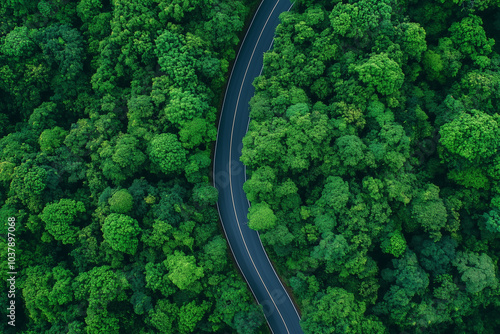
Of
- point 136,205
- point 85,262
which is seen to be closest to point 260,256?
point 136,205

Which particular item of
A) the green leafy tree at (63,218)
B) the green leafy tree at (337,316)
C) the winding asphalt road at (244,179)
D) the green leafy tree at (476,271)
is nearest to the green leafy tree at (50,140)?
the green leafy tree at (63,218)

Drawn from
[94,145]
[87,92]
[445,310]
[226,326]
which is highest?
[87,92]

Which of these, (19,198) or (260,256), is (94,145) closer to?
(19,198)

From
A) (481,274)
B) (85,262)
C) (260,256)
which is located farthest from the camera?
(260,256)

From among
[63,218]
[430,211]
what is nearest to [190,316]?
[63,218]

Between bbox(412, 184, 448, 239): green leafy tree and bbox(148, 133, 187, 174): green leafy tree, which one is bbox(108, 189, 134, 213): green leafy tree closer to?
bbox(148, 133, 187, 174): green leafy tree
